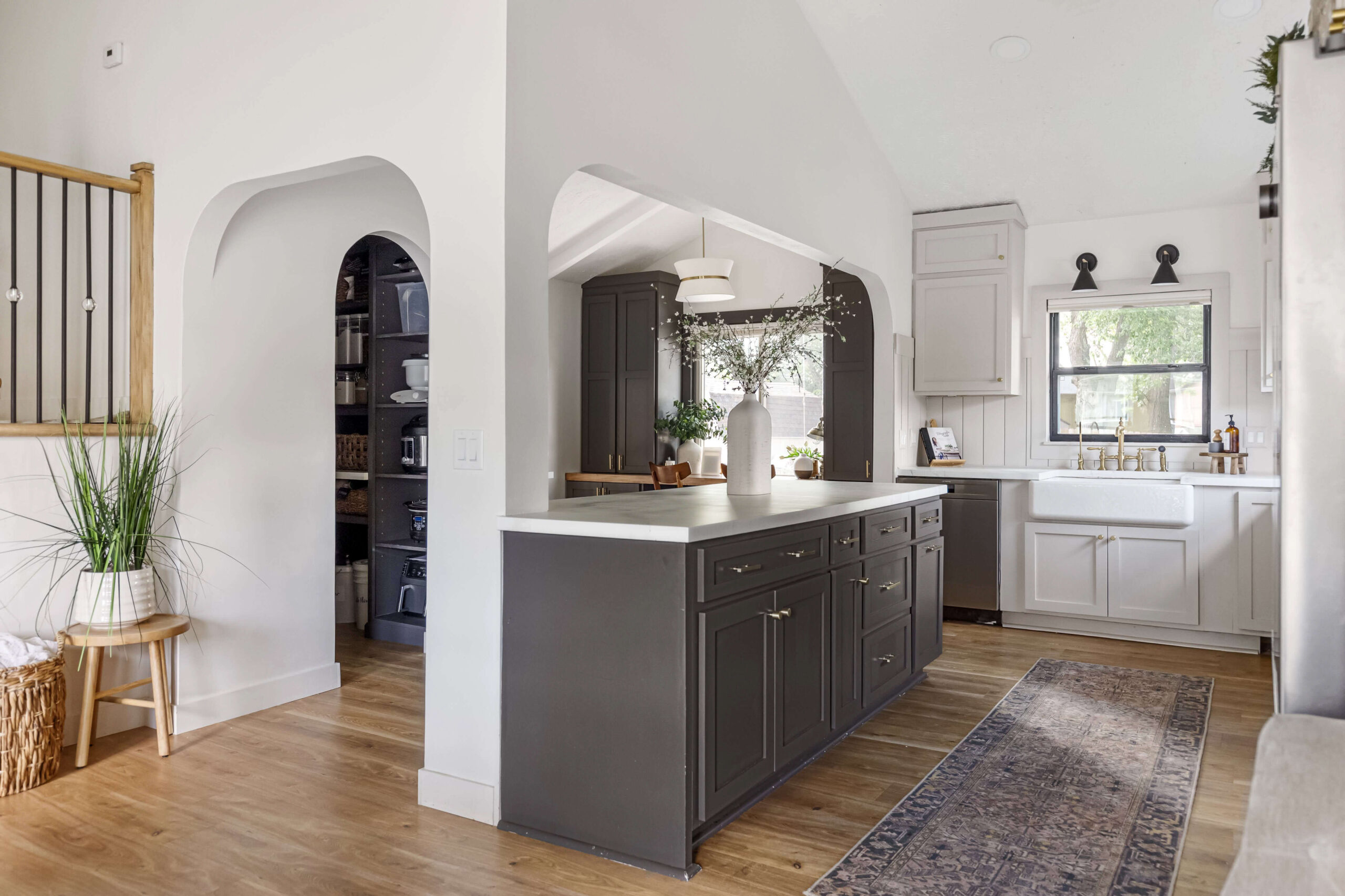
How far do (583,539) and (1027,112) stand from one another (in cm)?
363

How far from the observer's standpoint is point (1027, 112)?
4707 millimetres

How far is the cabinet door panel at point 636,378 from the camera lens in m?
6.96

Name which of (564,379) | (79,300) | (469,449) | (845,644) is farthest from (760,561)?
(564,379)

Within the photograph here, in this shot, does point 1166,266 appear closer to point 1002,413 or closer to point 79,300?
point 1002,413

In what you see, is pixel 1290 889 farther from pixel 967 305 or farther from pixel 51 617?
pixel 967 305

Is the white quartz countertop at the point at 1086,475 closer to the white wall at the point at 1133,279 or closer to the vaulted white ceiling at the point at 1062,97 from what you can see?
the white wall at the point at 1133,279

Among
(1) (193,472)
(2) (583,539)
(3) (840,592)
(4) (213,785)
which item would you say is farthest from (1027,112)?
(4) (213,785)

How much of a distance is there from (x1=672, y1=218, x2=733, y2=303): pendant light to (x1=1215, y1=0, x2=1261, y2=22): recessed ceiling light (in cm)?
265

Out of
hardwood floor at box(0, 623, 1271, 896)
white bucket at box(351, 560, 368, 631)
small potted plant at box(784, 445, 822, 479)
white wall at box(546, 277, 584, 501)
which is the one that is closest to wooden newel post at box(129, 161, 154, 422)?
hardwood floor at box(0, 623, 1271, 896)

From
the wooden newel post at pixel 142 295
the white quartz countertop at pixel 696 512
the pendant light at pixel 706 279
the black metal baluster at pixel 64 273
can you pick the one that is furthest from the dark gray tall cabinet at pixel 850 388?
the black metal baluster at pixel 64 273

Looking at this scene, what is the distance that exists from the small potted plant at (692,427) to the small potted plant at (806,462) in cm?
66

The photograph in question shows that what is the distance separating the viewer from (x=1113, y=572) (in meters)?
5.02

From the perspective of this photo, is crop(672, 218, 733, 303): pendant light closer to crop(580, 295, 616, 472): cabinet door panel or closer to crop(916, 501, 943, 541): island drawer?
crop(580, 295, 616, 472): cabinet door panel

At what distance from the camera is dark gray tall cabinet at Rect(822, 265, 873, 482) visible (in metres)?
5.83
